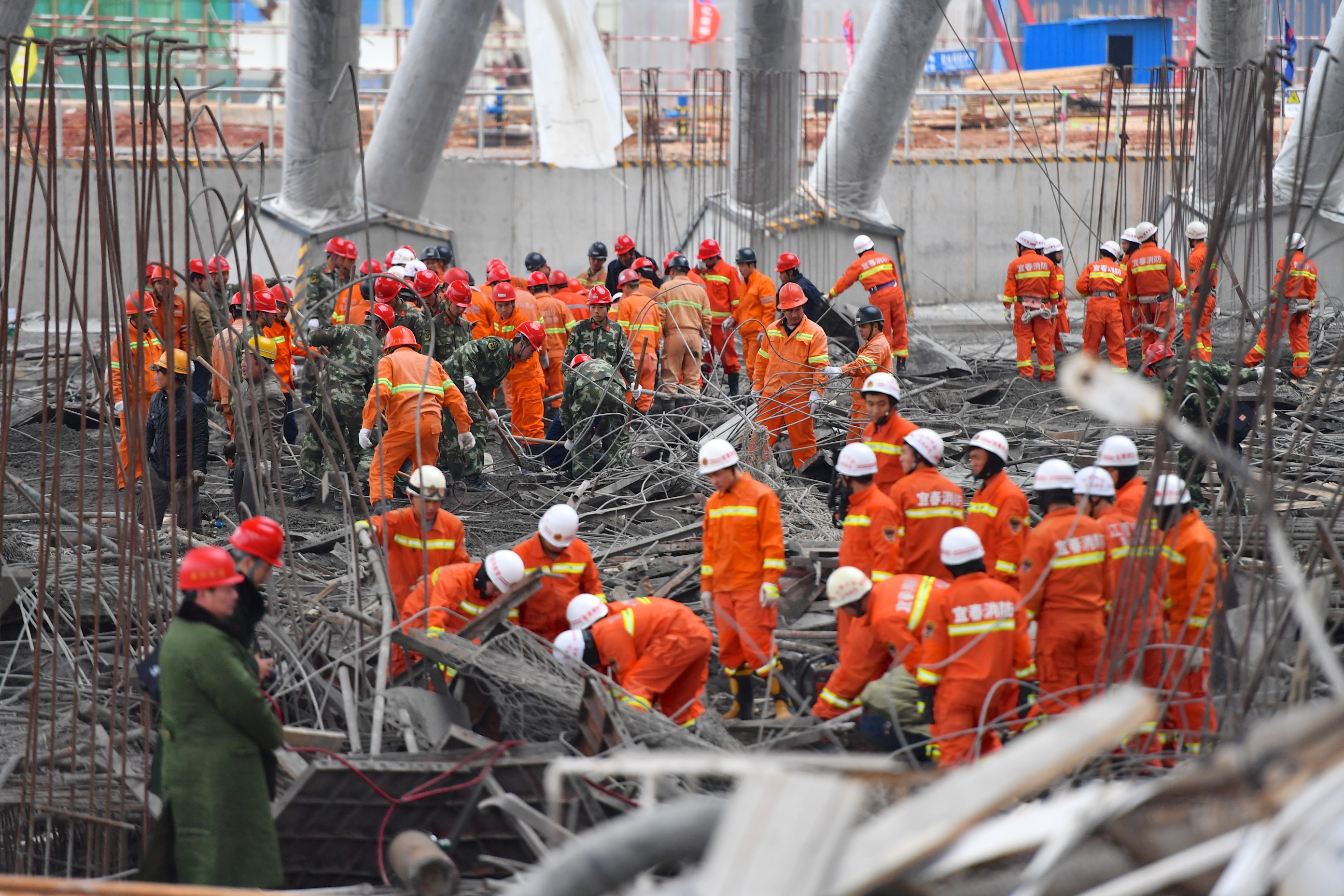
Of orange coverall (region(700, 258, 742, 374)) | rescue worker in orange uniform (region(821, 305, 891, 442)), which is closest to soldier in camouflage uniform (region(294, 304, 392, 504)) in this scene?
rescue worker in orange uniform (region(821, 305, 891, 442))

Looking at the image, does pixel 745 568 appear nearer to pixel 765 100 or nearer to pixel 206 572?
pixel 206 572

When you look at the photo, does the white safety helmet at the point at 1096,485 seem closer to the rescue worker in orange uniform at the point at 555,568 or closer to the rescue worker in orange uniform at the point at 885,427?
the rescue worker in orange uniform at the point at 885,427

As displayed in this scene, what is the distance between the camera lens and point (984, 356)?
16.8 m

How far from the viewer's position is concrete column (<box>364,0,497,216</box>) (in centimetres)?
1695

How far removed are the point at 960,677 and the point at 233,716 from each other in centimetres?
315

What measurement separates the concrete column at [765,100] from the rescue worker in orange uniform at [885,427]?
9110mm

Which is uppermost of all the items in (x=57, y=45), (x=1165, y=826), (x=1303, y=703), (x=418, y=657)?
(x=57, y=45)

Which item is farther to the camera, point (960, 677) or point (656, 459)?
point (656, 459)

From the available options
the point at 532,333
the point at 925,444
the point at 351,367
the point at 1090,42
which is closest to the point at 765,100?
the point at 532,333

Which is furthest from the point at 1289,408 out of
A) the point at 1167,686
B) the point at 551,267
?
the point at 551,267

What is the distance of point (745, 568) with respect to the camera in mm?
7484

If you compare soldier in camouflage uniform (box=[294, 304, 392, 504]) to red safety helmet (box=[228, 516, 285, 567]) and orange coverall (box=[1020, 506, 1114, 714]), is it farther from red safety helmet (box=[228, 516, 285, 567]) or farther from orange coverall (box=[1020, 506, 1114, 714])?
orange coverall (box=[1020, 506, 1114, 714])

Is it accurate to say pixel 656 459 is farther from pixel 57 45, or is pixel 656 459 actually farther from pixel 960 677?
pixel 57 45

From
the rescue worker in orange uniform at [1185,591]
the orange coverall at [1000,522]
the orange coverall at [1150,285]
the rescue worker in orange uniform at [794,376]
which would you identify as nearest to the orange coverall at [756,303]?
the rescue worker in orange uniform at [794,376]
